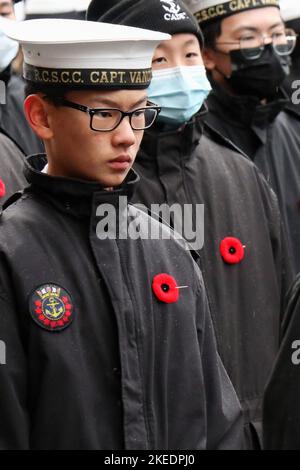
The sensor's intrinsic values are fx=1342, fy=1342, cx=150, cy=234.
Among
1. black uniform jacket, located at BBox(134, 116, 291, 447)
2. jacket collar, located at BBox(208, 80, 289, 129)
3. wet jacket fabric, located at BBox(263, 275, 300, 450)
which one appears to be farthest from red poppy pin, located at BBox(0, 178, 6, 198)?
jacket collar, located at BBox(208, 80, 289, 129)

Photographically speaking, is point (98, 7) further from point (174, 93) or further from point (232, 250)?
point (232, 250)

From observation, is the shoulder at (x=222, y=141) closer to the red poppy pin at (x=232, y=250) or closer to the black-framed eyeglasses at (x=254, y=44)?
the red poppy pin at (x=232, y=250)

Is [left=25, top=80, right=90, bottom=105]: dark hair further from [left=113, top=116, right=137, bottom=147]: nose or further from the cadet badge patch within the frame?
the cadet badge patch

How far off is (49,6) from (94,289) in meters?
5.06

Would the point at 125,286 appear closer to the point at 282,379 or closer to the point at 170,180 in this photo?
the point at 282,379

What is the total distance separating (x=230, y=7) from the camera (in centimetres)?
681

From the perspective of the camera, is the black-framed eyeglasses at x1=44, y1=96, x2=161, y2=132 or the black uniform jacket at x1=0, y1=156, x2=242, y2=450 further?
the black-framed eyeglasses at x1=44, y1=96, x2=161, y2=132

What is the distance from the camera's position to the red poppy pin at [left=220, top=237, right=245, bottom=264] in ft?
18.4

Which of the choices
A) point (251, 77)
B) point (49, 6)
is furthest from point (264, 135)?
point (49, 6)

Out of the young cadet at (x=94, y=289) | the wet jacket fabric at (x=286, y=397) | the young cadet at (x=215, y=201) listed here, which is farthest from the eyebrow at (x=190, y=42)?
the wet jacket fabric at (x=286, y=397)

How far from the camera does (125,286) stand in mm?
4145

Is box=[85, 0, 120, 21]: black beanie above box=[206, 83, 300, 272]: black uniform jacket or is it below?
above

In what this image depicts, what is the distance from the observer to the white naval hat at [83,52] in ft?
13.5

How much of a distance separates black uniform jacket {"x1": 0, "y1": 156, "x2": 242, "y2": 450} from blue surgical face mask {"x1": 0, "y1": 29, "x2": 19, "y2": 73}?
7.39 ft
